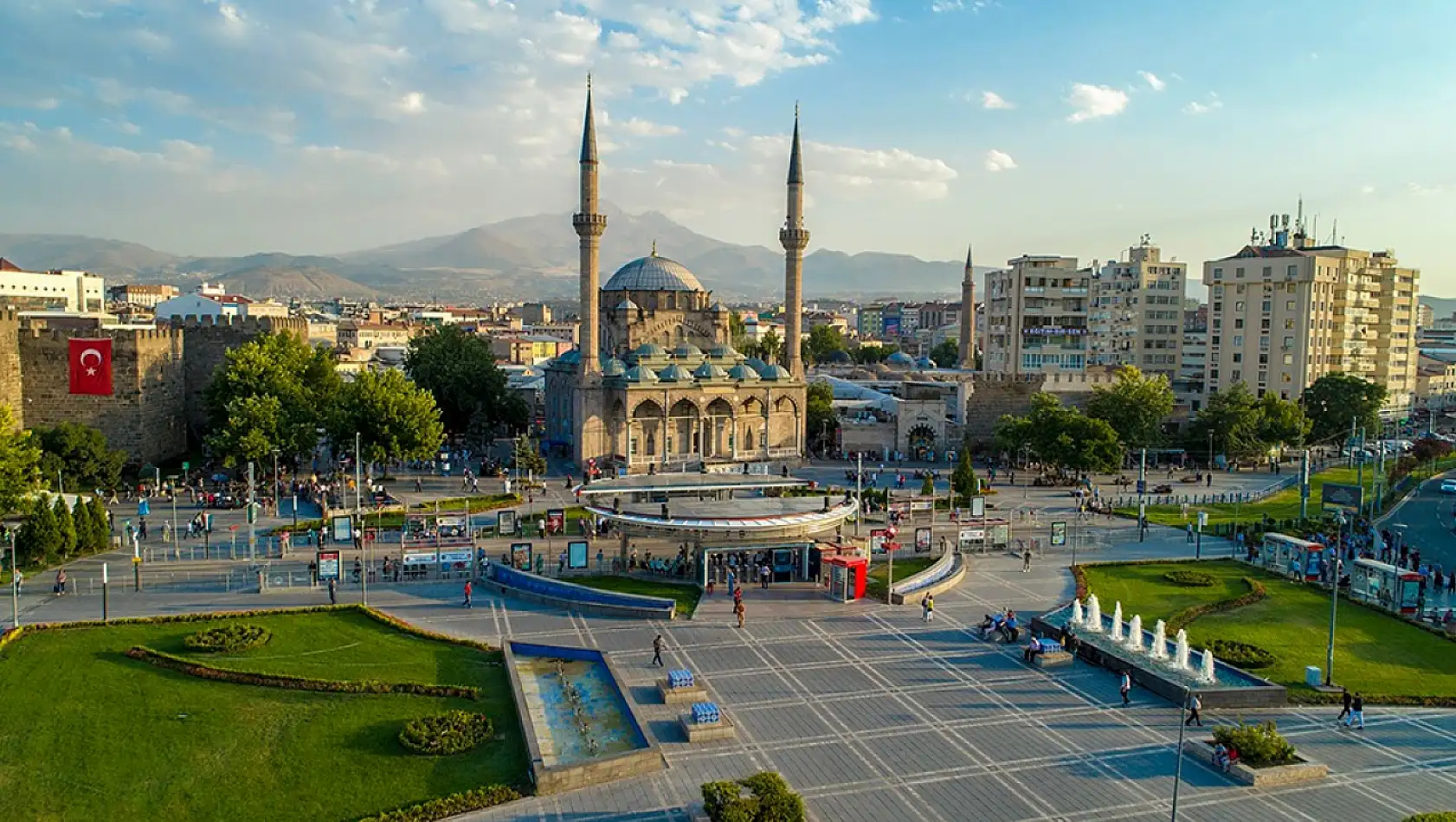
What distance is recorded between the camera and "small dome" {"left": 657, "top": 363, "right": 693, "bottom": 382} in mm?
54844

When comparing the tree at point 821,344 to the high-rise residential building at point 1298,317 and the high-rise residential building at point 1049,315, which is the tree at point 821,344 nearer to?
the high-rise residential building at point 1049,315

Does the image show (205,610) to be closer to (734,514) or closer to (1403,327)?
(734,514)

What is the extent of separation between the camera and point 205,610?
89.5 ft

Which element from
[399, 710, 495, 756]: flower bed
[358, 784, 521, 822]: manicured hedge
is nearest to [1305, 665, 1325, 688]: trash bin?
[358, 784, 521, 822]: manicured hedge

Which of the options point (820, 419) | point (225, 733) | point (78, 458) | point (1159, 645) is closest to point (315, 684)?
point (225, 733)

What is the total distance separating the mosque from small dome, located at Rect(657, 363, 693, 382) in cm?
7

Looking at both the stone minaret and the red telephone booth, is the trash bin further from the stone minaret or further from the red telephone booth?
the stone minaret

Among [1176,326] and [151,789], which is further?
[1176,326]

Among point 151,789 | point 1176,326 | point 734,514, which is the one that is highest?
point 1176,326

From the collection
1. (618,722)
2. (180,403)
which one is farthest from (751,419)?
(618,722)

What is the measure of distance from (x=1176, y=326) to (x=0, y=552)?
80695mm

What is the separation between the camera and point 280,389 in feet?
153

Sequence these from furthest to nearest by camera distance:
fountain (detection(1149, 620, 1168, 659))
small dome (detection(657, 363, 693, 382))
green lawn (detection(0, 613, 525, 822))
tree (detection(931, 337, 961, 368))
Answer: tree (detection(931, 337, 961, 368)) → small dome (detection(657, 363, 693, 382)) → fountain (detection(1149, 620, 1168, 659)) → green lawn (detection(0, 613, 525, 822))

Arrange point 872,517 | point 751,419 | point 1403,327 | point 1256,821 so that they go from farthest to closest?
point 1403,327 < point 751,419 < point 872,517 < point 1256,821
